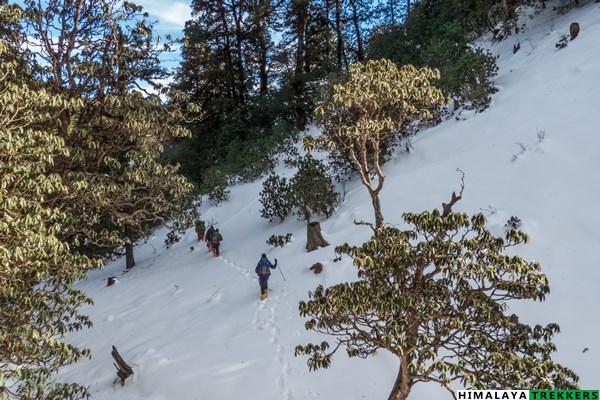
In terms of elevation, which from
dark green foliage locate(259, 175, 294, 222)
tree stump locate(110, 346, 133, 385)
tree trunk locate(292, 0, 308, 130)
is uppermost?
tree trunk locate(292, 0, 308, 130)

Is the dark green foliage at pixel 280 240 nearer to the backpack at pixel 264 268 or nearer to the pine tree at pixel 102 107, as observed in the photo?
the backpack at pixel 264 268

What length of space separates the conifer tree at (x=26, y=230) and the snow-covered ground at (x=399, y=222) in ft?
10.7

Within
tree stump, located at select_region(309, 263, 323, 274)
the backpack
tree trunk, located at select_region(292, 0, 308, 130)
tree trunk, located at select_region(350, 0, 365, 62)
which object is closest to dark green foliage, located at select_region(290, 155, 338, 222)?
tree stump, located at select_region(309, 263, 323, 274)

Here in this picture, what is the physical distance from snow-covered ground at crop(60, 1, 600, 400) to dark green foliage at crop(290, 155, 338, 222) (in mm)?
798

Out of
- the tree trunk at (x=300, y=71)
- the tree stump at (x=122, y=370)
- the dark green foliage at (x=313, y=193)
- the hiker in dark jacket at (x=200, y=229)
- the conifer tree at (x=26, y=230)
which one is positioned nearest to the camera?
the conifer tree at (x=26, y=230)

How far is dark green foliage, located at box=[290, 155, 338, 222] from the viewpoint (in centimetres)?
1515

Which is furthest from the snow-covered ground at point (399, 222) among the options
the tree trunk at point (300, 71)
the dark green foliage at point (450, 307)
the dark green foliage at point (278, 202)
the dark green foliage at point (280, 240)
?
the tree trunk at point (300, 71)

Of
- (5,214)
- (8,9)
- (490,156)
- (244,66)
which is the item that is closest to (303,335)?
(5,214)

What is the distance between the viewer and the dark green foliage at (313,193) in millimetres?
15148

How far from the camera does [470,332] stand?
459cm

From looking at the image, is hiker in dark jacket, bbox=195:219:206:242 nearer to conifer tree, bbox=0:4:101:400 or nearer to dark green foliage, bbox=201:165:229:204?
dark green foliage, bbox=201:165:229:204

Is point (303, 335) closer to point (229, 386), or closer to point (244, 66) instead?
point (229, 386)

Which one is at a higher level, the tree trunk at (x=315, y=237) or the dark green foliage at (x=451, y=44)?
the dark green foliage at (x=451, y=44)

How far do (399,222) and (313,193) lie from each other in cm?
464
